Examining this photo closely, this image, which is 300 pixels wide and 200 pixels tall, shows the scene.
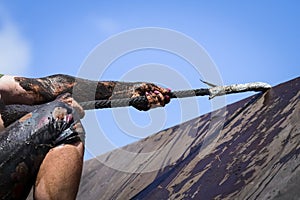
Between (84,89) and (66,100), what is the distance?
357 mm

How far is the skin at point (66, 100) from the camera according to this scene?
130 cm

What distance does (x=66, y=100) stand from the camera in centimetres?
159

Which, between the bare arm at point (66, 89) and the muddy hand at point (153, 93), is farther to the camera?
the muddy hand at point (153, 93)

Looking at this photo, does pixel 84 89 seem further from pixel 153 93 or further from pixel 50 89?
pixel 153 93

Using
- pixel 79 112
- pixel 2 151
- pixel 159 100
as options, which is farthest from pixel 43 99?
pixel 159 100

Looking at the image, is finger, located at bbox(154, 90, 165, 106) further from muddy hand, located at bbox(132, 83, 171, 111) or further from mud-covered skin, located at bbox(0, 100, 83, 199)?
mud-covered skin, located at bbox(0, 100, 83, 199)

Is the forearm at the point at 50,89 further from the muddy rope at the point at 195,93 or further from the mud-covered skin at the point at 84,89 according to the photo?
the muddy rope at the point at 195,93

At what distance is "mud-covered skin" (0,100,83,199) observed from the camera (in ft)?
4.37

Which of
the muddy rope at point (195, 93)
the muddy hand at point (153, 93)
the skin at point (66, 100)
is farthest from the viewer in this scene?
the muddy hand at point (153, 93)

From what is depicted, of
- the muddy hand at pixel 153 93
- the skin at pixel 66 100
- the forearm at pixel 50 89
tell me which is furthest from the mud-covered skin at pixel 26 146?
the muddy hand at pixel 153 93

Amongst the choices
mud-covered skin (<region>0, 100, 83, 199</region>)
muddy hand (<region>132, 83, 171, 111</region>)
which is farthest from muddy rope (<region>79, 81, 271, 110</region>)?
mud-covered skin (<region>0, 100, 83, 199</region>)

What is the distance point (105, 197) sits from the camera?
278 centimetres

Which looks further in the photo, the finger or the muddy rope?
the finger

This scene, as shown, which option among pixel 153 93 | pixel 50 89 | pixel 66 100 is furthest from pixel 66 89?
pixel 153 93
